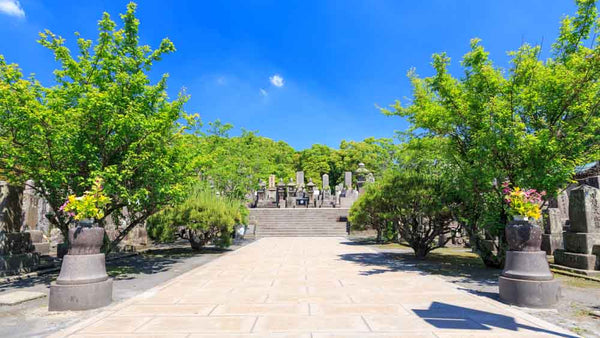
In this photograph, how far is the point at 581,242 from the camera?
8508 mm

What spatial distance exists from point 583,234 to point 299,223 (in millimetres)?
19346

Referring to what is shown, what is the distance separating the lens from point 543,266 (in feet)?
17.7

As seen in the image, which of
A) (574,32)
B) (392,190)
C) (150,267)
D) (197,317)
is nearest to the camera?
(197,317)

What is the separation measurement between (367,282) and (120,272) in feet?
23.2

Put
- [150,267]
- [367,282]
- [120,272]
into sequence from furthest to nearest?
[150,267], [120,272], [367,282]

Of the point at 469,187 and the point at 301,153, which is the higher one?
→ the point at 301,153

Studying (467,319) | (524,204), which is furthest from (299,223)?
(467,319)

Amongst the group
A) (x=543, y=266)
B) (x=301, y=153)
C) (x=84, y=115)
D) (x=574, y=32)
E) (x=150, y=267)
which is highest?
(x=301, y=153)

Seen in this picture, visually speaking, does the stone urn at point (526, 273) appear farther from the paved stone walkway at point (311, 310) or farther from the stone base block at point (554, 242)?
the stone base block at point (554, 242)

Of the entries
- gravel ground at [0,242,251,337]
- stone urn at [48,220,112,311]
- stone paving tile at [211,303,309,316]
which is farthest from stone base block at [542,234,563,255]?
stone urn at [48,220,112,311]

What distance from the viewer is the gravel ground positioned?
15.0 ft

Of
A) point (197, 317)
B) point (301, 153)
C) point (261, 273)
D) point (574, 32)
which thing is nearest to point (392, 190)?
point (261, 273)

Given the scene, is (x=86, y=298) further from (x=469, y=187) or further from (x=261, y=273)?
(x=469, y=187)

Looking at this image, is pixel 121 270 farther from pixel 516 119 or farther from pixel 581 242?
pixel 581 242
